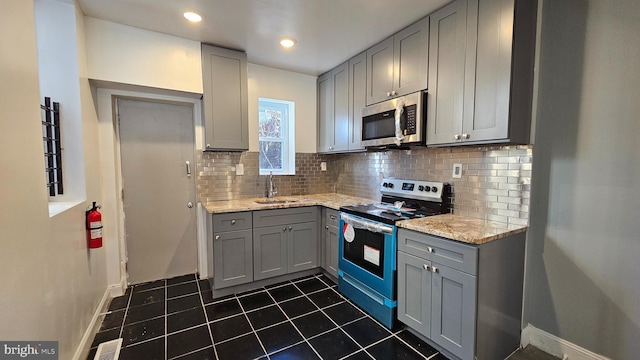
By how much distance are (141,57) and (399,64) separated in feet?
7.66

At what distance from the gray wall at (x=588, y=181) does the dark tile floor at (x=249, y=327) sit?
3.08ft

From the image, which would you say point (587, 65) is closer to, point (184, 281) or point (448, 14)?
point (448, 14)

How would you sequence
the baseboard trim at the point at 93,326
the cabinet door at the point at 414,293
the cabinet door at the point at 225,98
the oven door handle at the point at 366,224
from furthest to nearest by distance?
the cabinet door at the point at 225,98, the oven door handle at the point at 366,224, the cabinet door at the point at 414,293, the baseboard trim at the point at 93,326

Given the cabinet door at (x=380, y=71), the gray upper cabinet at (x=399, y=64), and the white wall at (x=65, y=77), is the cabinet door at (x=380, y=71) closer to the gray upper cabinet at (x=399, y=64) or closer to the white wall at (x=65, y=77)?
the gray upper cabinet at (x=399, y=64)

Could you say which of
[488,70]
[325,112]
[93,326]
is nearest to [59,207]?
[93,326]

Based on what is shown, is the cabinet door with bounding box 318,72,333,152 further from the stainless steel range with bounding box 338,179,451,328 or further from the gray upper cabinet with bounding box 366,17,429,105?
the stainless steel range with bounding box 338,179,451,328

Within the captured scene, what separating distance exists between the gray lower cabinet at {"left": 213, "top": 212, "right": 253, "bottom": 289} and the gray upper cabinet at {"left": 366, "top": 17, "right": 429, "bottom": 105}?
1829mm

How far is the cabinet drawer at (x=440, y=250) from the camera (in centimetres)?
160

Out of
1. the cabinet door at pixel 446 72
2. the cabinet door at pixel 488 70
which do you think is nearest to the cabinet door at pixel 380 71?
the cabinet door at pixel 446 72

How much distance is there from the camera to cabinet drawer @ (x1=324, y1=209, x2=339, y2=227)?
2816 mm

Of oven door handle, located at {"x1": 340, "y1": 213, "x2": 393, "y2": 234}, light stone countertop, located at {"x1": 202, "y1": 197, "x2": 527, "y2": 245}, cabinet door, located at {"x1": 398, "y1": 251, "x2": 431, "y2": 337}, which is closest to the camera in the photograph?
light stone countertop, located at {"x1": 202, "y1": 197, "x2": 527, "y2": 245}

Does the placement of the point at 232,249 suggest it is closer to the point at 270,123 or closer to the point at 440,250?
the point at 270,123

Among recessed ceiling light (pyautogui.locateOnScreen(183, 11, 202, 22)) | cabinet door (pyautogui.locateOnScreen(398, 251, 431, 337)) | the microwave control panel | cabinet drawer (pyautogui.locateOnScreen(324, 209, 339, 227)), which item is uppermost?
recessed ceiling light (pyautogui.locateOnScreen(183, 11, 202, 22))

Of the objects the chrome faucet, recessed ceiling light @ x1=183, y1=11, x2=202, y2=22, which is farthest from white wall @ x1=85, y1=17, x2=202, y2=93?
the chrome faucet
